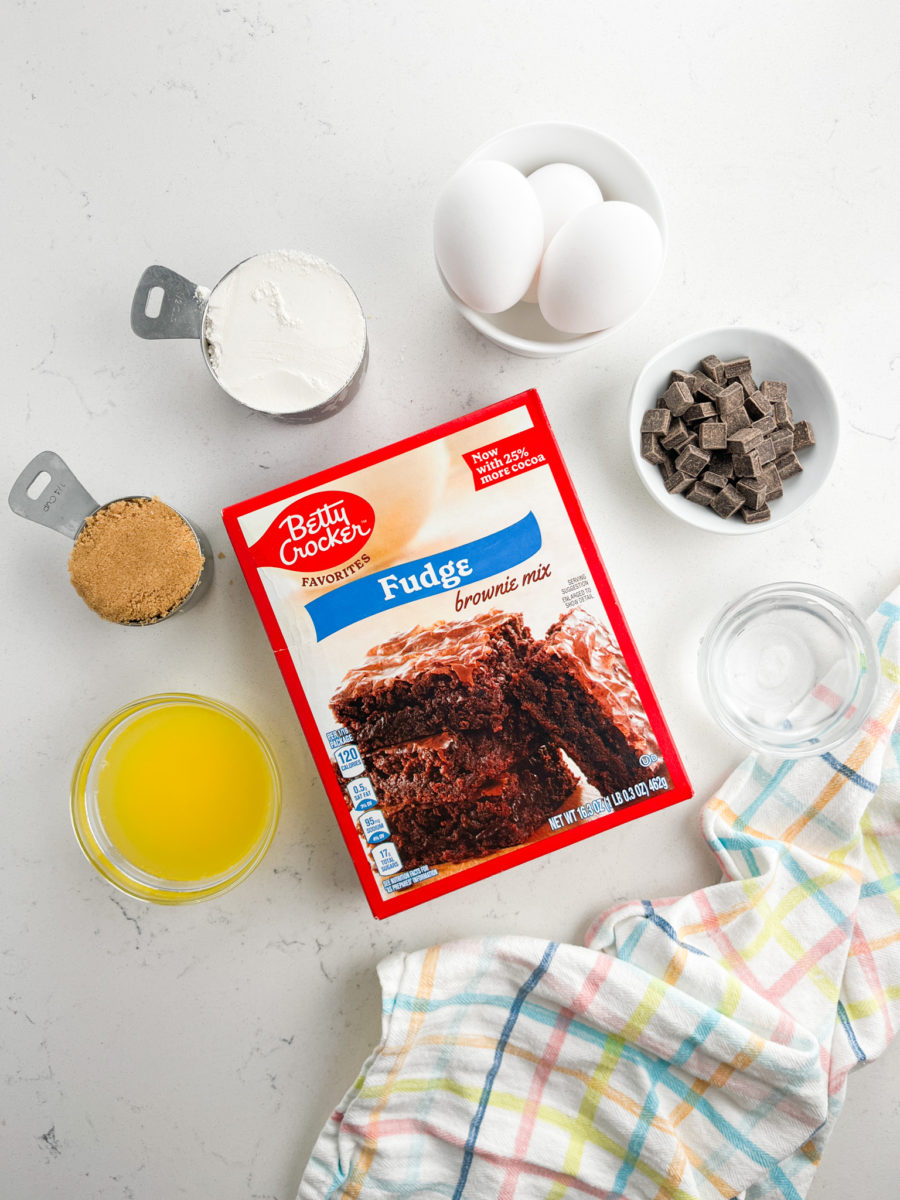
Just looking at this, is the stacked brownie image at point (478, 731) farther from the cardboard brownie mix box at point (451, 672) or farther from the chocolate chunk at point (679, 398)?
the chocolate chunk at point (679, 398)

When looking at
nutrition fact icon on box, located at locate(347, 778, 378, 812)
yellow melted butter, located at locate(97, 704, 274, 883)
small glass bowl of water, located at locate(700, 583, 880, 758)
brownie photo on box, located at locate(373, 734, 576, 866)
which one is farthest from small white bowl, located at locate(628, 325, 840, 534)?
yellow melted butter, located at locate(97, 704, 274, 883)

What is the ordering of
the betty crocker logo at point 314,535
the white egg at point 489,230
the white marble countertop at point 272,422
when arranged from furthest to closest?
the white marble countertop at point 272,422 < the betty crocker logo at point 314,535 < the white egg at point 489,230

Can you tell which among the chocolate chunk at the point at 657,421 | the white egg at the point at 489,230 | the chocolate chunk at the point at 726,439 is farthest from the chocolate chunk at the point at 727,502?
the white egg at the point at 489,230

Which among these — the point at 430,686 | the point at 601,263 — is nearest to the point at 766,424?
the point at 601,263

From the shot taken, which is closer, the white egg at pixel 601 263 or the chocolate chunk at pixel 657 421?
the white egg at pixel 601 263

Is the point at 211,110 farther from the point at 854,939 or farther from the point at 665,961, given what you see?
the point at 854,939

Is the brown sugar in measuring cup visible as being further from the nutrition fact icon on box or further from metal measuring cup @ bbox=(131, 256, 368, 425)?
the nutrition fact icon on box
